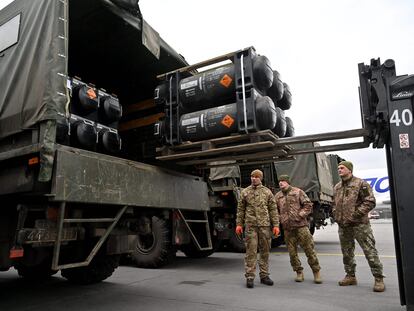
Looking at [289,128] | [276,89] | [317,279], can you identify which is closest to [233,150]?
[276,89]

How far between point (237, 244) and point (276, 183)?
2784 millimetres

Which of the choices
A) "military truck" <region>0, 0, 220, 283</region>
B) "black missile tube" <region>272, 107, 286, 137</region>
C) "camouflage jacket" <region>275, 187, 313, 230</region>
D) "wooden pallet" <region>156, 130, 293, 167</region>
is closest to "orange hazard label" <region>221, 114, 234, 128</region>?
"wooden pallet" <region>156, 130, 293, 167</region>

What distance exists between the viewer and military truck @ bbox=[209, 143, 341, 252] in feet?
28.3

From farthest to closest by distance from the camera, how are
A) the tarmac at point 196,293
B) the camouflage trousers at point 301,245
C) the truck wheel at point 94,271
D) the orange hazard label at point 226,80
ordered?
the camouflage trousers at point 301,245, the truck wheel at point 94,271, the orange hazard label at point 226,80, the tarmac at point 196,293

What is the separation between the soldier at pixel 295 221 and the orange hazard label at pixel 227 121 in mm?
2212

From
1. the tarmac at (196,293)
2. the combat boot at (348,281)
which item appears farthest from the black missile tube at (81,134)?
the combat boot at (348,281)

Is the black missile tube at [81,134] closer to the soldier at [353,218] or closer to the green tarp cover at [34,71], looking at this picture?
the green tarp cover at [34,71]

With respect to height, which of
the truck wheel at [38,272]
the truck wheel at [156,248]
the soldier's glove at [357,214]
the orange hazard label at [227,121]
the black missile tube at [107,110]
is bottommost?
the truck wheel at [38,272]

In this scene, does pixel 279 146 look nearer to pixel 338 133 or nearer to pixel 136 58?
pixel 338 133

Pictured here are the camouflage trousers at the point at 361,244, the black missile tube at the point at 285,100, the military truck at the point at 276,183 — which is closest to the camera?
the camouflage trousers at the point at 361,244

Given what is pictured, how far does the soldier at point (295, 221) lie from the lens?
5887 millimetres

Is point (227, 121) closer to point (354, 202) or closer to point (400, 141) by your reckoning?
point (400, 141)

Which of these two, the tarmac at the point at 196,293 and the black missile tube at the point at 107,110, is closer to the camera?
the tarmac at the point at 196,293

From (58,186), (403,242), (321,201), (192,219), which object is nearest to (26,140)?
(58,186)
